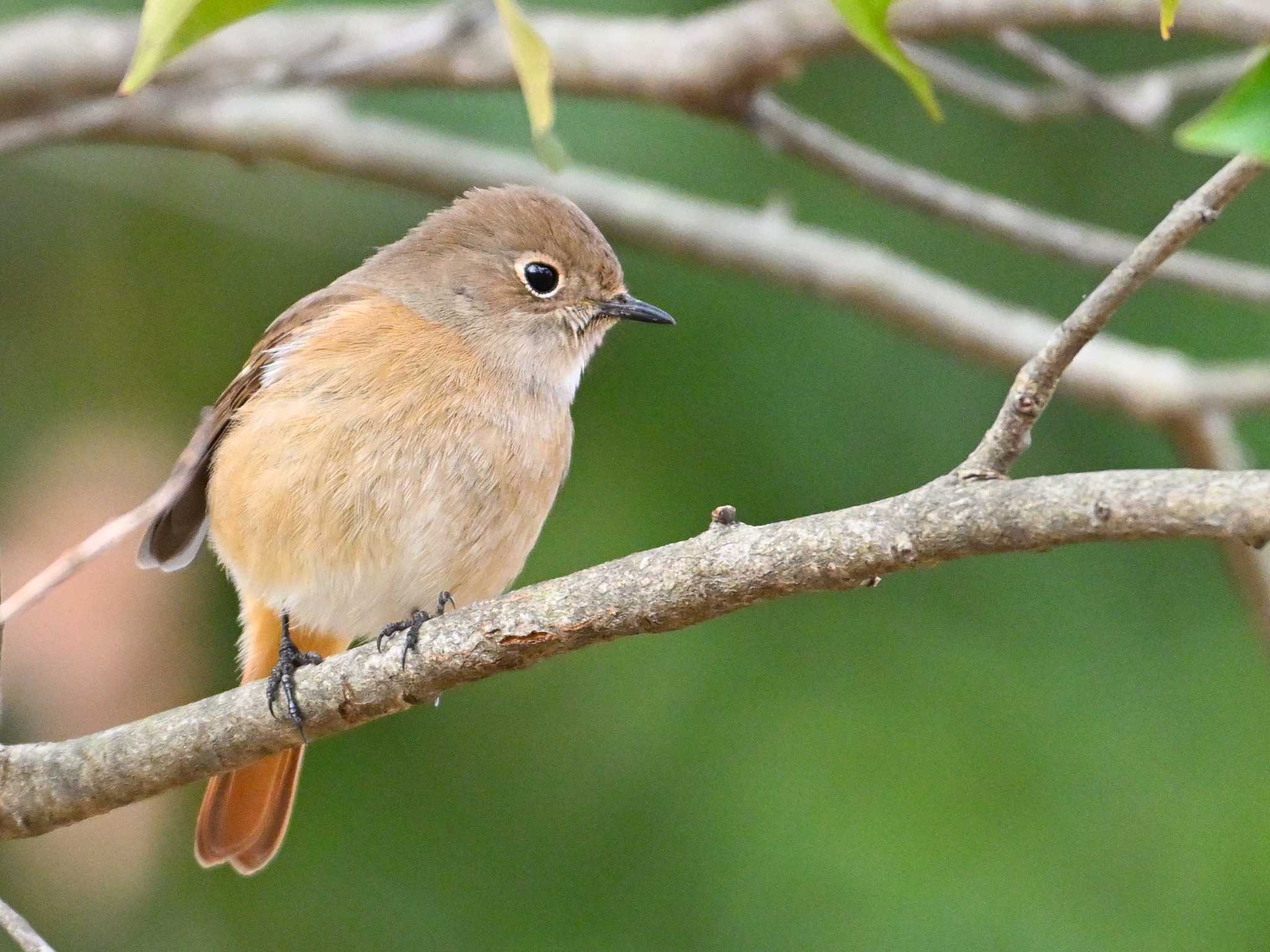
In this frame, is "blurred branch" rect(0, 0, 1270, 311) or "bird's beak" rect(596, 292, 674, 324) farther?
"blurred branch" rect(0, 0, 1270, 311)

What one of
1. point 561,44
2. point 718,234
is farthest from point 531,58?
point 718,234

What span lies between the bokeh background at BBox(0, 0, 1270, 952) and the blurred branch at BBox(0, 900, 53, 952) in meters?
2.66

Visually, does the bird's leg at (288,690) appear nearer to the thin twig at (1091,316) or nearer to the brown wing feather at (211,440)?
the brown wing feather at (211,440)

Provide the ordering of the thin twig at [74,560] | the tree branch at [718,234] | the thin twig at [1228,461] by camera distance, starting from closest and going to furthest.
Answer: the thin twig at [74,560]
the thin twig at [1228,461]
the tree branch at [718,234]

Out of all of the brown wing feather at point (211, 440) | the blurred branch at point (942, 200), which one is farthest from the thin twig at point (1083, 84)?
the brown wing feather at point (211, 440)

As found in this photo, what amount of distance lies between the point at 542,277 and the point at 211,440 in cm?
104

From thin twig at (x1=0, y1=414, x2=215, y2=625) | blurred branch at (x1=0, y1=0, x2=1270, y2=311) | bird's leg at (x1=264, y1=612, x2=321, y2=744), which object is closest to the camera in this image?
thin twig at (x1=0, y1=414, x2=215, y2=625)

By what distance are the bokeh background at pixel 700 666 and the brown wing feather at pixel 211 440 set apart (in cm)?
114

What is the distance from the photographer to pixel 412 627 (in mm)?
3002

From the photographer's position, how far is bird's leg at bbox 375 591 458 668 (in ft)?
9.23

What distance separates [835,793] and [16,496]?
3.17 metres

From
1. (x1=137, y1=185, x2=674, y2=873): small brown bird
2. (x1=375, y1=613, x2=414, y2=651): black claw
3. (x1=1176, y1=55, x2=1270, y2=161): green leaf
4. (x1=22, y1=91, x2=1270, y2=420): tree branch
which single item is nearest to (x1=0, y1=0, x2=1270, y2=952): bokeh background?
(x1=22, y1=91, x2=1270, y2=420): tree branch

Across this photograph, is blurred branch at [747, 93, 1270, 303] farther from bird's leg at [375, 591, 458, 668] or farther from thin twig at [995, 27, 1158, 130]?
bird's leg at [375, 591, 458, 668]

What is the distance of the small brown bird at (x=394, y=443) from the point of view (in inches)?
149
